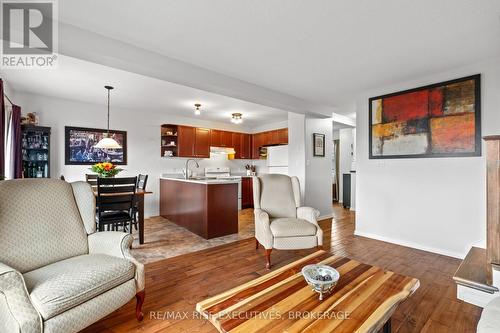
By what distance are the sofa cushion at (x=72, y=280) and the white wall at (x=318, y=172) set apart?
3738 millimetres

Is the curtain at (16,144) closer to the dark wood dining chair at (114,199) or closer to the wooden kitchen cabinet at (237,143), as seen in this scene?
the dark wood dining chair at (114,199)

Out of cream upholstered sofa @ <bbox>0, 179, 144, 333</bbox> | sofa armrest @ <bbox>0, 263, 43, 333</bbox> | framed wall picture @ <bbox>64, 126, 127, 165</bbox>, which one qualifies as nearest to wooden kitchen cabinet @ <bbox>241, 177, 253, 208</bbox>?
framed wall picture @ <bbox>64, 126, 127, 165</bbox>

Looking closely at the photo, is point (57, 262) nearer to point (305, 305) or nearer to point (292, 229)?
point (305, 305)

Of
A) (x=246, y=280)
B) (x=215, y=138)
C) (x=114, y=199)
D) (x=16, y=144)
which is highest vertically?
(x=215, y=138)

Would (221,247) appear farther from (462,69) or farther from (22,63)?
(462,69)

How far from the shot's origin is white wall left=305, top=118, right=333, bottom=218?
15.6 feet

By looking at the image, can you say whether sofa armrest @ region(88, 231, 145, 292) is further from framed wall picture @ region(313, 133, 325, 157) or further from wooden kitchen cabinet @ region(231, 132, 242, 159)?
wooden kitchen cabinet @ region(231, 132, 242, 159)

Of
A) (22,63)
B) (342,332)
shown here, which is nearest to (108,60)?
(22,63)

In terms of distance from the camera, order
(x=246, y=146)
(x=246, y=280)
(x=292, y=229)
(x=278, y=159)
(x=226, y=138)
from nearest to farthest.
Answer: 1. (x=246, y=280)
2. (x=292, y=229)
3. (x=278, y=159)
4. (x=226, y=138)
5. (x=246, y=146)

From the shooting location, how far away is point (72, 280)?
1340 millimetres

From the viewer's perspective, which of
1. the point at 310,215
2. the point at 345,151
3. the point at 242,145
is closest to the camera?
the point at 310,215

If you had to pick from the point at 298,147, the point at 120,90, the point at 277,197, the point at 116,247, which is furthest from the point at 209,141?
the point at 116,247

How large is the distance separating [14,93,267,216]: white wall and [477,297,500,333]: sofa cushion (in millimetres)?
5402

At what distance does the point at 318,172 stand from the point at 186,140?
10.5 feet
